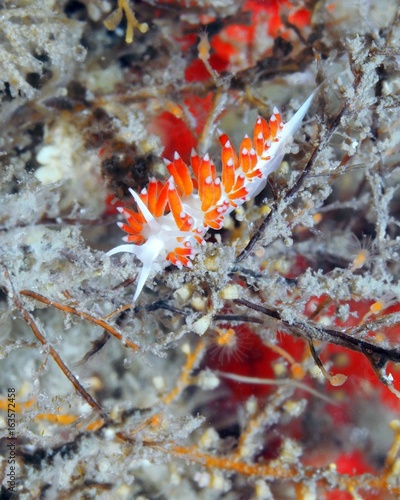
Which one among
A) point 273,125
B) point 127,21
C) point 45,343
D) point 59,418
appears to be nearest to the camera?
point 45,343

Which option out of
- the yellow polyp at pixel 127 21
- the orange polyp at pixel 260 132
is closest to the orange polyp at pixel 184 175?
the orange polyp at pixel 260 132

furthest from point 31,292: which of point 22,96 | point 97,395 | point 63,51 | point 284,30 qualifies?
point 284,30

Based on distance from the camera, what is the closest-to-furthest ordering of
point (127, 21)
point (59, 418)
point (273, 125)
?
point (273, 125)
point (59, 418)
point (127, 21)

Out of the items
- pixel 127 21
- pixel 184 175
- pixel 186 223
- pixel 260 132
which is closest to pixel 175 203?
pixel 186 223

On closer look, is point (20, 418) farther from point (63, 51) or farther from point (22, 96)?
point (63, 51)

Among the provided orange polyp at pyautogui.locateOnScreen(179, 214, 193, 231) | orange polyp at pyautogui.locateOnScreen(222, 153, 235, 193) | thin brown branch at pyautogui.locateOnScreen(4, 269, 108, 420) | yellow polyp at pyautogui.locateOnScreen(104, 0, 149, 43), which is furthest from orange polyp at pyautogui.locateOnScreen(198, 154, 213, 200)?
yellow polyp at pyautogui.locateOnScreen(104, 0, 149, 43)

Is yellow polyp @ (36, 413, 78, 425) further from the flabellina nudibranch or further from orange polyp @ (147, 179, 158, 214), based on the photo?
orange polyp @ (147, 179, 158, 214)

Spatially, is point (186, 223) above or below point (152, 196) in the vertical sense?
below

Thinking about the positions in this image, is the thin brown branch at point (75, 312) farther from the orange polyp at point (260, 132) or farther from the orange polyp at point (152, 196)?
the orange polyp at point (260, 132)

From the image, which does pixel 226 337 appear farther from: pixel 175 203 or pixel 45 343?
pixel 45 343
